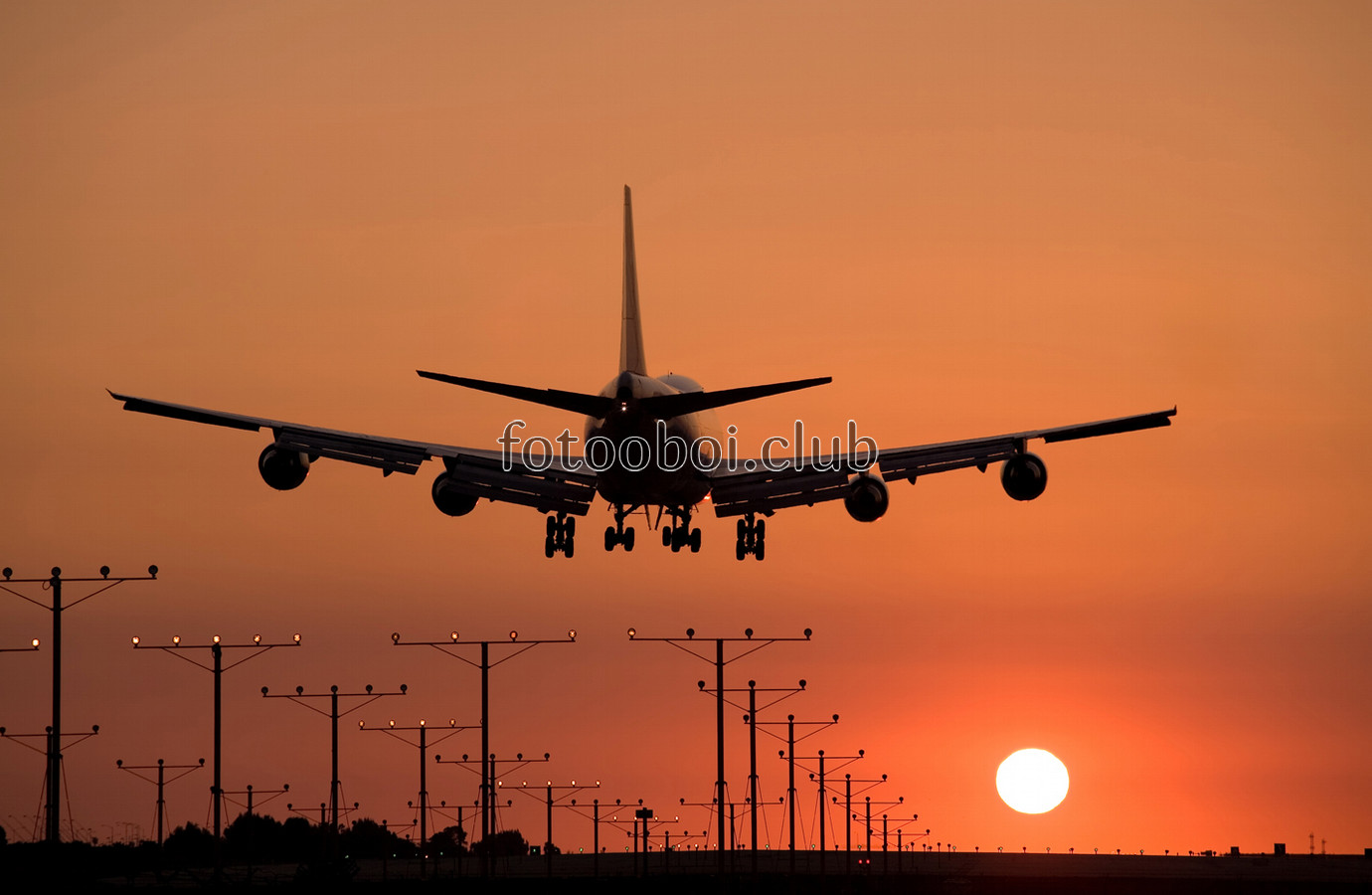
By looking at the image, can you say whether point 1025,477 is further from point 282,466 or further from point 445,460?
point 282,466

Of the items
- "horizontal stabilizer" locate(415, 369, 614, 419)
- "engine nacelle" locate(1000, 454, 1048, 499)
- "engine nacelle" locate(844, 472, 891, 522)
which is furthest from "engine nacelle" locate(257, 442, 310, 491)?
"engine nacelle" locate(1000, 454, 1048, 499)

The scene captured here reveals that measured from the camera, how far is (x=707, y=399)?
55.6 m

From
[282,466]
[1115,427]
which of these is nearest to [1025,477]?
[1115,427]

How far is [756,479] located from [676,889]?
102 feet

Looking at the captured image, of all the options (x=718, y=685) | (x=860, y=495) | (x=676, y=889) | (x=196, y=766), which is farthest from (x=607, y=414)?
(x=196, y=766)

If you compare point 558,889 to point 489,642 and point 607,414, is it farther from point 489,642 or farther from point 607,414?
point 607,414

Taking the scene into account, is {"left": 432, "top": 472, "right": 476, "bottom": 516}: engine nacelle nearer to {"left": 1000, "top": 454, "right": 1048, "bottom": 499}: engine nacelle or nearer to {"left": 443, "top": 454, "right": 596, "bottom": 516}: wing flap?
{"left": 443, "top": 454, "right": 596, "bottom": 516}: wing flap

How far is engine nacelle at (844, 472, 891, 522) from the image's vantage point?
64.4 meters

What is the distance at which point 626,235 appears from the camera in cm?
7919

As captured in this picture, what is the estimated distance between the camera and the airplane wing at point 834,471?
2496 inches

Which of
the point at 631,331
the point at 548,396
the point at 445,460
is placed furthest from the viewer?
the point at 631,331

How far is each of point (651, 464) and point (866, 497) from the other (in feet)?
27.0

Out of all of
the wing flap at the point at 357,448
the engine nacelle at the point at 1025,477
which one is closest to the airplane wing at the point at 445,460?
the wing flap at the point at 357,448

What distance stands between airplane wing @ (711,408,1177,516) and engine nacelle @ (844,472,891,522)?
226 millimetres
